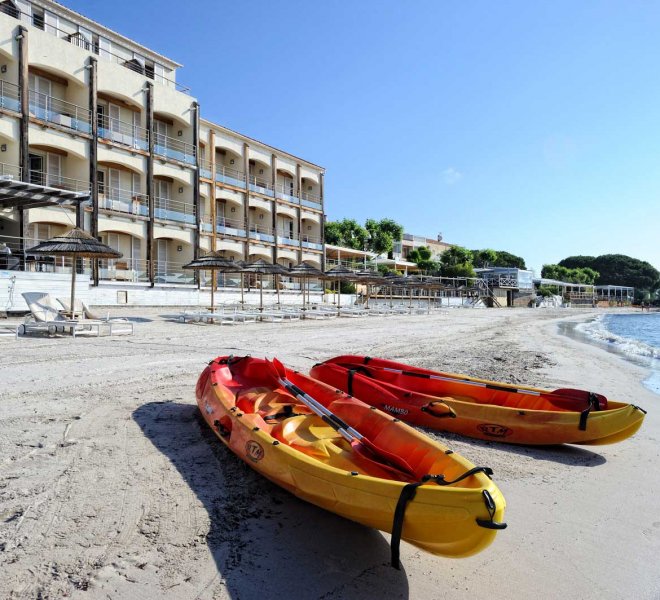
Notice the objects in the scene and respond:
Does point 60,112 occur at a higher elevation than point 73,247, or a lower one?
higher

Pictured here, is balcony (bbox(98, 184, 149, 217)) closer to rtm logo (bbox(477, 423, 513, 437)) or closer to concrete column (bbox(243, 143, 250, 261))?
concrete column (bbox(243, 143, 250, 261))

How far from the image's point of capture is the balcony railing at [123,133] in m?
27.5

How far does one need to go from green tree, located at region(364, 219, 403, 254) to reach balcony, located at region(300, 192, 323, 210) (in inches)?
518

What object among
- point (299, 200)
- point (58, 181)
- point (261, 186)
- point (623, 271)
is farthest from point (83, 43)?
point (623, 271)

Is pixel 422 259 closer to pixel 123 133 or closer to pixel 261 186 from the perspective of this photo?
pixel 261 186

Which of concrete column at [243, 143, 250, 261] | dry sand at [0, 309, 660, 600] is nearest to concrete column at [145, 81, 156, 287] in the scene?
concrete column at [243, 143, 250, 261]

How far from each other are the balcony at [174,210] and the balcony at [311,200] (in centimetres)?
1339

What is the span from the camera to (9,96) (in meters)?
23.4

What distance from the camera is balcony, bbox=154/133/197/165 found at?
100 feet

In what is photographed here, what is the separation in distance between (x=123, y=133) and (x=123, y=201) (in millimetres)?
4005

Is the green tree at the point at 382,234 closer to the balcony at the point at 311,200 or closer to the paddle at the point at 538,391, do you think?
the balcony at the point at 311,200

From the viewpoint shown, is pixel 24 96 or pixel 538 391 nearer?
pixel 538 391

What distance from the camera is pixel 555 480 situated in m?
4.08

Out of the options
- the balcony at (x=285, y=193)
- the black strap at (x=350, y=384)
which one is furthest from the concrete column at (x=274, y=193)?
the black strap at (x=350, y=384)
